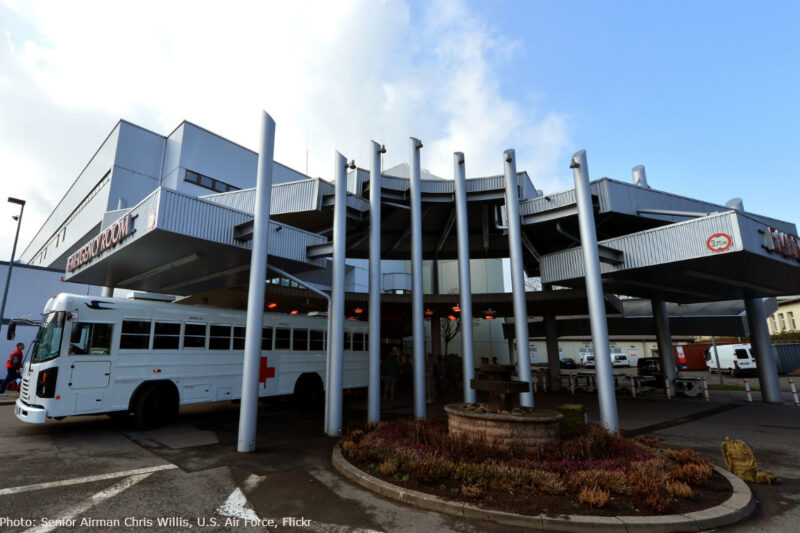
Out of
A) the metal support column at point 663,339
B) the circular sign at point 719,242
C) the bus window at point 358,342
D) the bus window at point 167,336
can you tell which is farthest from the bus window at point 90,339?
the metal support column at point 663,339

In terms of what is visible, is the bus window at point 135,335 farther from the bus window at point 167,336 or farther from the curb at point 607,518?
the curb at point 607,518

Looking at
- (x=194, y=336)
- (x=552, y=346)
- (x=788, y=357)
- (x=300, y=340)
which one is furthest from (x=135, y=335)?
(x=788, y=357)

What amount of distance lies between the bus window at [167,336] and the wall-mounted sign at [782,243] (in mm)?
16176

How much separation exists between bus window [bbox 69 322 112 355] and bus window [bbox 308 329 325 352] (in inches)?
235

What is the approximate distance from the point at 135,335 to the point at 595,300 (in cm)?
1192

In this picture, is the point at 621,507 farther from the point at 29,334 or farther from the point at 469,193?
the point at 29,334

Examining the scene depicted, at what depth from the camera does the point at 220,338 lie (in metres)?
11.5

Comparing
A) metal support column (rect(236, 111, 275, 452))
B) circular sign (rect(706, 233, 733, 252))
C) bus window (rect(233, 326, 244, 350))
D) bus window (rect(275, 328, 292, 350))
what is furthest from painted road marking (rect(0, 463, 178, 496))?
circular sign (rect(706, 233, 733, 252))

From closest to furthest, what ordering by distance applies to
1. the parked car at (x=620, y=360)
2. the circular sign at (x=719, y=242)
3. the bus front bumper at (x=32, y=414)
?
the bus front bumper at (x=32, y=414) < the circular sign at (x=719, y=242) < the parked car at (x=620, y=360)

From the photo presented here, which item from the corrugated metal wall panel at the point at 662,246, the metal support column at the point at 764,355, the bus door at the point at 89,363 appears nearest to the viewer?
the bus door at the point at 89,363

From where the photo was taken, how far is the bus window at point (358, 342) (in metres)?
15.3

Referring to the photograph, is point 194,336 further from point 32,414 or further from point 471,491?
point 471,491

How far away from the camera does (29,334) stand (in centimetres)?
1952

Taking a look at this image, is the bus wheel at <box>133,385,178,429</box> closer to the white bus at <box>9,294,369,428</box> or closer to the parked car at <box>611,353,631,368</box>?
the white bus at <box>9,294,369,428</box>
